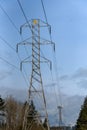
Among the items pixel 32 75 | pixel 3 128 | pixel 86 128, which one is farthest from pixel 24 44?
pixel 86 128

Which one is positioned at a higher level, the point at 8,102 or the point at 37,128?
the point at 8,102

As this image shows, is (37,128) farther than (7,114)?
No

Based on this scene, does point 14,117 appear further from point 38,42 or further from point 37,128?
point 38,42

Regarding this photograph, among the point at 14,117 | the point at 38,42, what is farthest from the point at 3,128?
the point at 38,42

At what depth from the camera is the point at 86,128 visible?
107 meters

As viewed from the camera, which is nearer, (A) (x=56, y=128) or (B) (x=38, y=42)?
(B) (x=38, y=42)

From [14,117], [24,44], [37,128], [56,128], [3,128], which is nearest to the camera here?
[24,44]

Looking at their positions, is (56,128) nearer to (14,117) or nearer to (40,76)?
(14,117)

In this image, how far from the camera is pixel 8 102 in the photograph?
111875 millimetres

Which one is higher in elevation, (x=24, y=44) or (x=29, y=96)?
(x=24, y=44)

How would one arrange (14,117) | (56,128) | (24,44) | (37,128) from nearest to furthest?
(24,44) → (37,128) → (14,117) → (56,128)

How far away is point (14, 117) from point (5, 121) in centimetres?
338

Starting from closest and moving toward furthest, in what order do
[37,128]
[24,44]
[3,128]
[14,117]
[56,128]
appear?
[24,44], [37,128], [3,128], [14,117], [56,128]

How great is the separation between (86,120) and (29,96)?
66.2 metres
